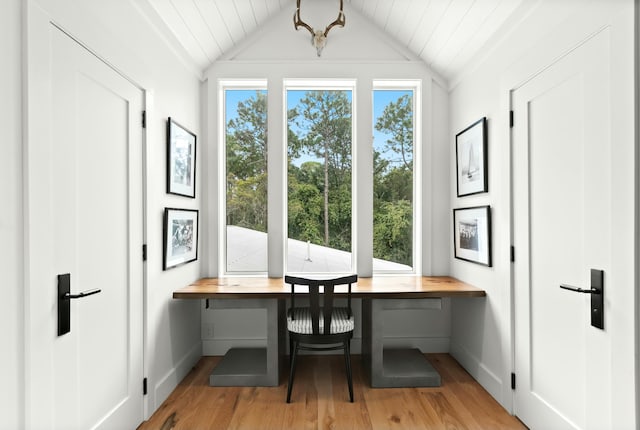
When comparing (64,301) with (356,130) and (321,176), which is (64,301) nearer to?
(321,176)

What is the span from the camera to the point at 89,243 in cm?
165

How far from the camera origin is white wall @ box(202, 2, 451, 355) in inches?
121

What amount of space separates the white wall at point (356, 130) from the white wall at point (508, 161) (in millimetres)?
181

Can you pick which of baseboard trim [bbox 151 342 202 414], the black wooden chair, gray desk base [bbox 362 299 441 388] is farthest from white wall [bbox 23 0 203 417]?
gray desk base [bbox 362 299 441 388]

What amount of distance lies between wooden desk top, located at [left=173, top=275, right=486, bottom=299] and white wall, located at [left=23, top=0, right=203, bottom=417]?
0.20 m

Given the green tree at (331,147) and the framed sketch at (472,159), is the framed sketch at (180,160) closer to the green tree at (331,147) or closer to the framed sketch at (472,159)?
the green tree at (331,147)

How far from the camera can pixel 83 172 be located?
5.24 feet

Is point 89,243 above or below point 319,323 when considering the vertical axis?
above

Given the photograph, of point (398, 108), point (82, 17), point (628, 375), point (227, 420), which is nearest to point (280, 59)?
point (398, 108)

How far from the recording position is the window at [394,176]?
3.23 meters

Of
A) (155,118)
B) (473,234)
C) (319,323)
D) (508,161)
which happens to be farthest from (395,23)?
(319,323)

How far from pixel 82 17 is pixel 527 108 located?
2.36 metres

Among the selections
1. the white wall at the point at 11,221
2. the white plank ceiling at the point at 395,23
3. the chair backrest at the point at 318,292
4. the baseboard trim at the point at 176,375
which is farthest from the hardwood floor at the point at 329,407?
the white plank ceiling at the point at 395,23

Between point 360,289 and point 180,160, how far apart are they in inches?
66.1
